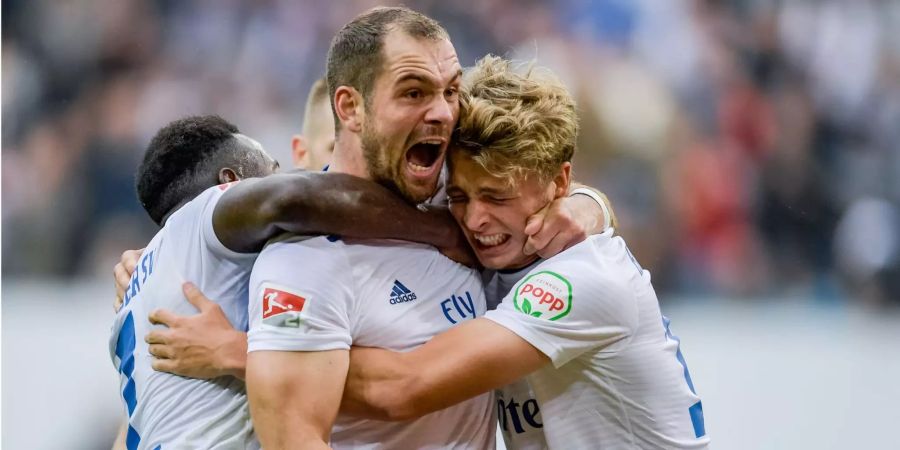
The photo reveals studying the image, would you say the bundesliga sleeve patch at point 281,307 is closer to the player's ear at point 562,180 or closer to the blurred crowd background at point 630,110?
the player's ear at point 562,180

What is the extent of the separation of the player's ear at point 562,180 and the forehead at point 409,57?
452mm

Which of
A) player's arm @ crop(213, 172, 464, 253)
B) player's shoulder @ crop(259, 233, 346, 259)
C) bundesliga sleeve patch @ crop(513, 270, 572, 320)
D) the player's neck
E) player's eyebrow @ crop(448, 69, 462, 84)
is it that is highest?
player's eyebrow @ crop(448, 69, 462, 84)

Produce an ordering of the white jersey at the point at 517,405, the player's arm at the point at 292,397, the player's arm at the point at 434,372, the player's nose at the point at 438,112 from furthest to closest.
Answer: the white jersey at the point at 517,405
the player's nose at the point at 438,112
the player's arm at the point at 434,372
the player's arm at the point at 292,397

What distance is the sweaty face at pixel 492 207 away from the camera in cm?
301

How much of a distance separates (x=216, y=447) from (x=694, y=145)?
15.7 ft

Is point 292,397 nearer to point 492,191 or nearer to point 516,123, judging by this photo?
point 492,191

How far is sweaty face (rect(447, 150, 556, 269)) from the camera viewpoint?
3.01 metres

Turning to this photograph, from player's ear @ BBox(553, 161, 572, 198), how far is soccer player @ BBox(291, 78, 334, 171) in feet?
7.33

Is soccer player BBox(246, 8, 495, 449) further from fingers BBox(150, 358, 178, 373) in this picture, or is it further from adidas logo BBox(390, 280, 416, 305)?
fingers BBox(150, 358, 178, 373)

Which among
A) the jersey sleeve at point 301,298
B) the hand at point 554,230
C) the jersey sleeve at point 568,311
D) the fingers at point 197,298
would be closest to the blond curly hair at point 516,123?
the hand at point 554,230

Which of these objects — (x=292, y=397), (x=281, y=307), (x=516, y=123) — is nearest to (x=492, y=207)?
(x=516, y=123)

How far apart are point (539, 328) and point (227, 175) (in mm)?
1120

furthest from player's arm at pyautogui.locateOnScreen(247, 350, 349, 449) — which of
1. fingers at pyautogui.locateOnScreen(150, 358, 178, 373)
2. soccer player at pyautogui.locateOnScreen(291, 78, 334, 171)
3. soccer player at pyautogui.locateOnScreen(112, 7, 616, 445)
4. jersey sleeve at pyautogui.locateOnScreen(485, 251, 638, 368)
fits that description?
soccer player at pyautogui.locateOnScreen(291, 78, 334, 171)

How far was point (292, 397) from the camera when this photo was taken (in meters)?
2.58
